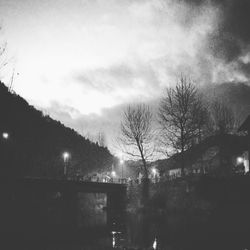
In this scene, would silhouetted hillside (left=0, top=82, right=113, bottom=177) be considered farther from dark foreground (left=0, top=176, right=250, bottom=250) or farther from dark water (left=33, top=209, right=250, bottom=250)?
dark water (left=33, top=209, right=250, bottom=250)

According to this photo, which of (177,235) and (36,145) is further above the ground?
(36,145)

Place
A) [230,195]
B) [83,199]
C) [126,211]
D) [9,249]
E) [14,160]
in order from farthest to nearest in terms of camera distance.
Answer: [83,199]
[14,160]
[126,211]
[230,195]
[9,249]

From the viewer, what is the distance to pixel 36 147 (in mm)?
66625

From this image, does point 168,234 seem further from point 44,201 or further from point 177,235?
point 44,201

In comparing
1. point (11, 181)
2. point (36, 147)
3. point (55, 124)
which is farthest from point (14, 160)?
point (55, 124)

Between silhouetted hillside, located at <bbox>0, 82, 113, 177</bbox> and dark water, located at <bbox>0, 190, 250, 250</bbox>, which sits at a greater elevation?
silhouetted hillside, located at <bbox>0, 82, 113, 177</bbox>

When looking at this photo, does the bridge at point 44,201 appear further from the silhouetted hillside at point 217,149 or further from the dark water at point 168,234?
the silhouetted hillside at point 217,149

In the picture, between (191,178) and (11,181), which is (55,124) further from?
(191,178)

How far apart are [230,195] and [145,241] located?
12299 mm

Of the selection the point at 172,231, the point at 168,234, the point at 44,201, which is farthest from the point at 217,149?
the point at 44,201

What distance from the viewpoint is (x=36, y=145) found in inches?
2638

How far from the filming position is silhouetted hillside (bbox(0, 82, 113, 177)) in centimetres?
5731

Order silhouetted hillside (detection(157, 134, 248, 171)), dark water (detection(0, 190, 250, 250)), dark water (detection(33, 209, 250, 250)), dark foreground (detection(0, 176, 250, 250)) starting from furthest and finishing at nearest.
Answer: silhouetted hillside (detection(157, 134, 248, 171))
dark foreground (detection(0, 176, 250, 250))
dark water (detection(0, 190, 250, 250))
dark water (detection(33, 209, 250, 250))

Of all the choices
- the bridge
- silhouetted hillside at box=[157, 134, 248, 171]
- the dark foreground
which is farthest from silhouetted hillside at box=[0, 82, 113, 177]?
silhouetted hillside at box=[157, 134, 248, 171]
